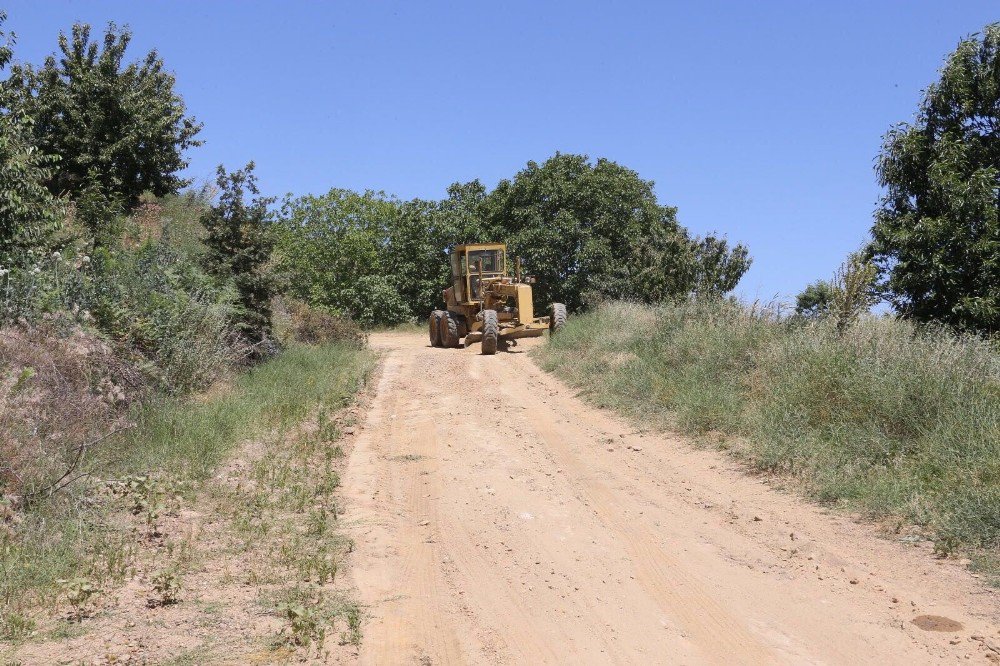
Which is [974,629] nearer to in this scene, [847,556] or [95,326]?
[847,556]

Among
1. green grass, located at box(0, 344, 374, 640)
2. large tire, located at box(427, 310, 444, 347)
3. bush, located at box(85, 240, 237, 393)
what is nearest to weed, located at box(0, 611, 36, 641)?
green grass, located at box(0, 344, 374, 640)

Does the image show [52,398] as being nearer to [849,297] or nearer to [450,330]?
[849,297]

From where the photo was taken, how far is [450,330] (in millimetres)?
24047

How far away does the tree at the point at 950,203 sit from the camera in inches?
526

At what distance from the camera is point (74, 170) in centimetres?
2133

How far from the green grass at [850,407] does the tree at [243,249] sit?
6.14m

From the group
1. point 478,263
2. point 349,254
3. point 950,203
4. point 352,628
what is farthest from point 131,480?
point 349,254

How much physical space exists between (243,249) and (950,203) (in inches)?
471

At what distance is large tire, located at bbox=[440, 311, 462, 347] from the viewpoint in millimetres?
24062

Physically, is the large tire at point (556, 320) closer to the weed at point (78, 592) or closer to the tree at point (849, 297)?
the tree at point (849, 297)

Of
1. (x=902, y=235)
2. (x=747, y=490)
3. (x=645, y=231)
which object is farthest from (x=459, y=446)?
(x=645, y=231)

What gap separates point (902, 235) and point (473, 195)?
26.2 m

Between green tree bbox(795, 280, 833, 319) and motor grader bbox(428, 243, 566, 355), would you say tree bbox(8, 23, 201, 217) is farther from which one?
green tree bbox(795, 280, 833, 319)

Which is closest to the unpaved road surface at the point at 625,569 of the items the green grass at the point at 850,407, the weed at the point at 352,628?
the weed at the point at 352,628
